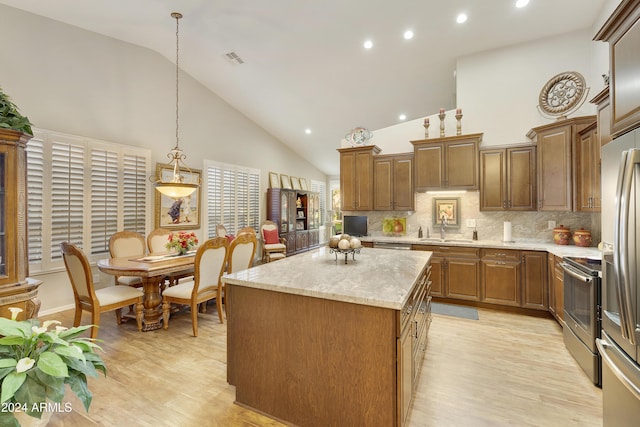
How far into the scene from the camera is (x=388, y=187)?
4.99 m

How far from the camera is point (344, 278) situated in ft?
6.44

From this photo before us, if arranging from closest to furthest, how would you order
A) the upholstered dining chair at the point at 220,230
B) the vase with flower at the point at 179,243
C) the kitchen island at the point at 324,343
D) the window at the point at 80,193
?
the kitchen island at the point at 324,343
the window at the point at 80,193
the vase with flower at the point at 179,243
the upholstered dining chair at the point at 220,230

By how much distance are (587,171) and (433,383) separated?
314cm

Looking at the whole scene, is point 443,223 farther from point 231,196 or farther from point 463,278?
point 231,196

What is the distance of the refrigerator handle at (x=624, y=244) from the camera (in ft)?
4.16

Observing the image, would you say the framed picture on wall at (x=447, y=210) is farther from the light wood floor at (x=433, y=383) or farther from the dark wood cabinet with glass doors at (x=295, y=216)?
the dark wood cabinet with glass doors at (x=295, y=216)

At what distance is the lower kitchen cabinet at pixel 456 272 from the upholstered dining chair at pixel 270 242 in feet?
12.5

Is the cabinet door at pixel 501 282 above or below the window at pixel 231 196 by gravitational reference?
below

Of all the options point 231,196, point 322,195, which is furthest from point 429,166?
point 322,195

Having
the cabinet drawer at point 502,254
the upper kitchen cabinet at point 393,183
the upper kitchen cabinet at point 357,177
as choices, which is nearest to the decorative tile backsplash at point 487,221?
the upper kitchen cabinet at point 393,183

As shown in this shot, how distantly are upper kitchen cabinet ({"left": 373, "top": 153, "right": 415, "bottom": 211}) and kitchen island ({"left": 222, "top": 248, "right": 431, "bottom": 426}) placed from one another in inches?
113

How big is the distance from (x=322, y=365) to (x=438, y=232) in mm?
3773

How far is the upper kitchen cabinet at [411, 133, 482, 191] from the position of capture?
14.2ft

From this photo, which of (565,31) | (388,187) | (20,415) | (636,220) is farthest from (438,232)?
(20,415)
